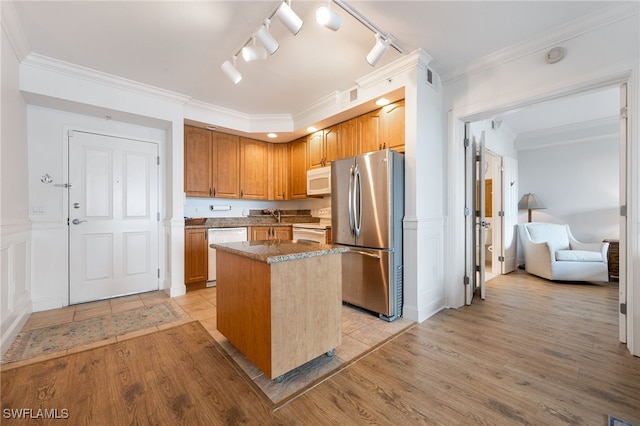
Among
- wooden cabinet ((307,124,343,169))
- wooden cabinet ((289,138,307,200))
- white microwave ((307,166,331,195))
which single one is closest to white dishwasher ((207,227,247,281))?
wooden cabinet ((289,138,307,200))

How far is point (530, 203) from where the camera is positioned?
5211 mm

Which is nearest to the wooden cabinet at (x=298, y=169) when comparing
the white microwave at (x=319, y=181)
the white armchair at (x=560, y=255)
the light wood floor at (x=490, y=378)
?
the white microwave at (x=319, y=181)

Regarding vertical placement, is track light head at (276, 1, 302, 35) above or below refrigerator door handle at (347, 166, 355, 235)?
above

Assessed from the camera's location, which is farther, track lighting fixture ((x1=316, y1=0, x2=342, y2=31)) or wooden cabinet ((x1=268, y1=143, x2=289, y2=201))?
wooden cabinet ((x1=268, y1=143, x2=289, y2=201))

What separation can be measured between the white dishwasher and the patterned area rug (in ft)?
2.89

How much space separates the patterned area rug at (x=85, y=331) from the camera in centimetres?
211

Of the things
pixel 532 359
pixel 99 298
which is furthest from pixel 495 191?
pixel 99 298

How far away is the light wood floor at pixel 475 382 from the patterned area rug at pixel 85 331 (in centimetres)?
97

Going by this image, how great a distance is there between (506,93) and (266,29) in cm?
235

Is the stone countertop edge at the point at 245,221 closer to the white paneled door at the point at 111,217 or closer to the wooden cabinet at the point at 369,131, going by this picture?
the white paneled door at the point at 111,217

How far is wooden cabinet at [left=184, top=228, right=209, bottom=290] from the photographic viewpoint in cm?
369

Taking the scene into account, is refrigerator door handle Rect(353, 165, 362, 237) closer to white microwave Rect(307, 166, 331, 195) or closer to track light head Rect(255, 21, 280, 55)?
white microwave Rect(307, 166, 331, 195)

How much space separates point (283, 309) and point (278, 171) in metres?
3.53

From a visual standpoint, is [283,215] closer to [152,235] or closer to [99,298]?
[152,235]
